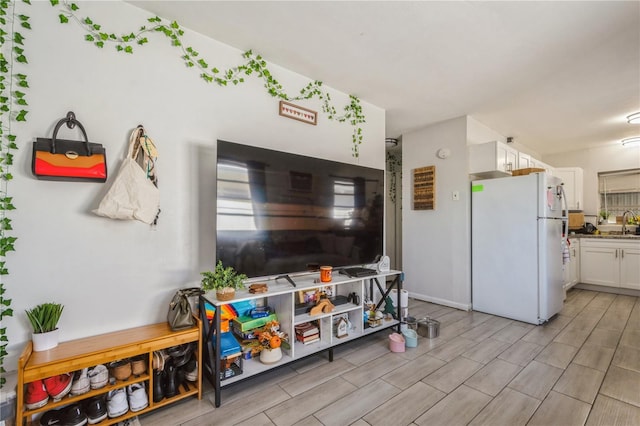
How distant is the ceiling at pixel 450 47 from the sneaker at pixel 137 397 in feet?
7.59

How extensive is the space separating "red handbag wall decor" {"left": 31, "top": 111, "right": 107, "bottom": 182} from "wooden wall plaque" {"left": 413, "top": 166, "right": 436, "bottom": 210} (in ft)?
12.0

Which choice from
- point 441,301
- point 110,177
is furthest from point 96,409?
point 441,301

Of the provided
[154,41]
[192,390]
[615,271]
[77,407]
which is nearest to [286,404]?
[192,390]

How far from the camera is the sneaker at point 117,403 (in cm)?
148

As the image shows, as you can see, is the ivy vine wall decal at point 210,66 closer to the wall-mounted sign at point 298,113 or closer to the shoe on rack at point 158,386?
the wall-mounted sign at point 298,113

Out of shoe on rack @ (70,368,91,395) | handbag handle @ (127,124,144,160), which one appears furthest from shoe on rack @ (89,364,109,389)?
handbag handle @ (127,124,144,160)

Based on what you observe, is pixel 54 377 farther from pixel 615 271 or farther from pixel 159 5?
pixel 615 271

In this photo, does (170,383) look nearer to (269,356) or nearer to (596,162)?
(269,356)

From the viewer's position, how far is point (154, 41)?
188cm

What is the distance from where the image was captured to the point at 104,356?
56.6 inches

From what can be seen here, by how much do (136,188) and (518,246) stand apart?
12.2 ft

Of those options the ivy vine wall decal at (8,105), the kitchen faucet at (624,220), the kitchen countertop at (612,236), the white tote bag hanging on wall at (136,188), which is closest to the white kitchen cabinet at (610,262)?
the kitchen countertop at (612,236)

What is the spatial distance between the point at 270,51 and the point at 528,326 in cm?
374

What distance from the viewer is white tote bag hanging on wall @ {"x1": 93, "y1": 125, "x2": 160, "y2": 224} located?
1595mm
